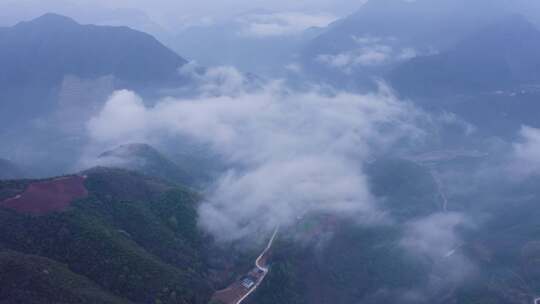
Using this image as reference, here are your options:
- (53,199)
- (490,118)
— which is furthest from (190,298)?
(490,118)

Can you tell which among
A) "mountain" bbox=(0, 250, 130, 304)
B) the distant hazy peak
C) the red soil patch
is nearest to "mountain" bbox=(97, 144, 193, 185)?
the distant hazy peak

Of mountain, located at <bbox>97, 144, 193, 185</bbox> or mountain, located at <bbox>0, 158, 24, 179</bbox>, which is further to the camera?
mountain, located at <bbox>0, 158, 24, 179</bbox>

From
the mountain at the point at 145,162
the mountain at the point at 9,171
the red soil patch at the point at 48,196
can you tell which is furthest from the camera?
the mountain at the point at 9,171

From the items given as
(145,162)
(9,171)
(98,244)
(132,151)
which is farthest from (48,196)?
(9,171)

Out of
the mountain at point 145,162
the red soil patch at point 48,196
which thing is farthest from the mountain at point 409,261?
the mountain at point 145,162

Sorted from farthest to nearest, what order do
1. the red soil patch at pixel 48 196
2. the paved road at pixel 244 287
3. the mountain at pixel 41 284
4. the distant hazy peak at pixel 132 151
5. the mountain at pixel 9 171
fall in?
the distant hazy peak at pixel 132 151, the mountain at pixel 9 171, the paved road at pixel 244 287, the red soil patch at pixel 48 196, the mountain at pixel 41 284

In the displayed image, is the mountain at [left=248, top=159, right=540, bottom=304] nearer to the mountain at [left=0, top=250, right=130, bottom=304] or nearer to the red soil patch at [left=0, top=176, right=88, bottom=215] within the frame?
the mountain at [left=0, top=250, right=130, bottom=304]

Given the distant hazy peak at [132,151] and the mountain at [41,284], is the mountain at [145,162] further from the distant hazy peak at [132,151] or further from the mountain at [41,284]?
the mountain at [41,284]
